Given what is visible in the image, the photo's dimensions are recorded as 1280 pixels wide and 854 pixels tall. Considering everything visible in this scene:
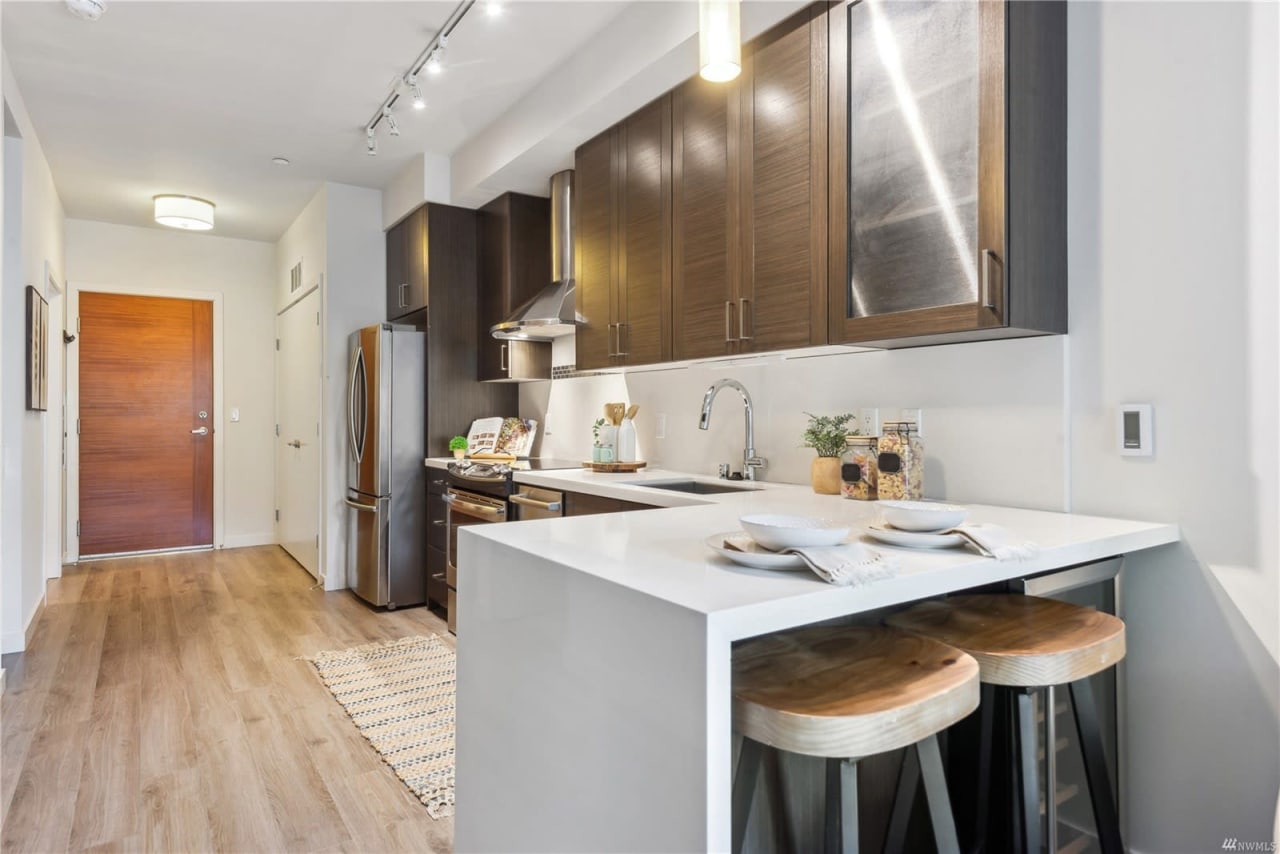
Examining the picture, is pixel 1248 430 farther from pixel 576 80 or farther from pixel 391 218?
pixel 391 218

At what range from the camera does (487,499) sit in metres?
3.45

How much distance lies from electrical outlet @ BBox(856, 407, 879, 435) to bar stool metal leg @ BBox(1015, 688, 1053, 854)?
1127 mm

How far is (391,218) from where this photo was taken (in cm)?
462

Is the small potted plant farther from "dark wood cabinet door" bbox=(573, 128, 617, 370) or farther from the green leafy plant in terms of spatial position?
"dark wood cabinet door" bbox=(573, 128, 617, 370)

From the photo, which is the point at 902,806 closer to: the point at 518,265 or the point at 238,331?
the point at 518,265

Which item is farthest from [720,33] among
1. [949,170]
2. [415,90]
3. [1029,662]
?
[415,90]

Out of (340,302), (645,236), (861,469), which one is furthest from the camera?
(340,302)

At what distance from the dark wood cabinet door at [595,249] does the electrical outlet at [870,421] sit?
46.1 inches

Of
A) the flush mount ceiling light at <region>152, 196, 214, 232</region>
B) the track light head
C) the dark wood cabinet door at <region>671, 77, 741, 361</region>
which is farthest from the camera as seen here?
the flush mount ceiling light at <region>152, 196, 214, 232</region>

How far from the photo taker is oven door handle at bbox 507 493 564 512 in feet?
9.54

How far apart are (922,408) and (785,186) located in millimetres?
778

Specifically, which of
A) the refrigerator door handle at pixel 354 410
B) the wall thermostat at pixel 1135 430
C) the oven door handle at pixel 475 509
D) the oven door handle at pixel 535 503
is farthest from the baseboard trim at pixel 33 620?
the wall thermostat at pixel 1135 430

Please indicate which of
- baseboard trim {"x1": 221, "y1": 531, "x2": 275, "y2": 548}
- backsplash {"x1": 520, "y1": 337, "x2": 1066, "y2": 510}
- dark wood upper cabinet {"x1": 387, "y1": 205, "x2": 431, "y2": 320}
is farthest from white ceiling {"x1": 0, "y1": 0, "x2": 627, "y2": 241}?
baseboard trim {"x1": 221, "y1": 531, "x2": 275, "y2": 548}

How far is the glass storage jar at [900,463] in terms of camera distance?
202cm
